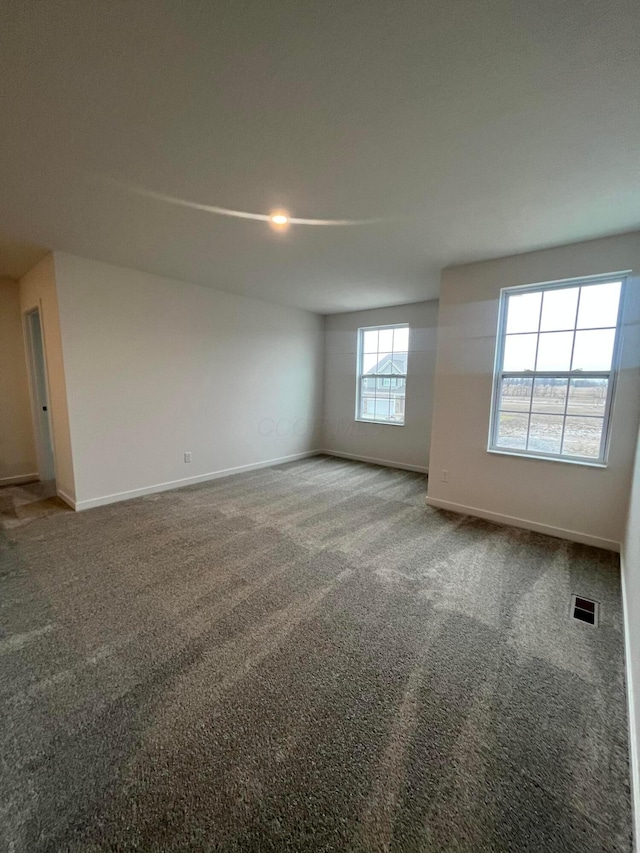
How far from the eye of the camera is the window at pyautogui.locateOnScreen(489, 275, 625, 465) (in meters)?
2.78

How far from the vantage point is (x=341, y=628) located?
6.20 ft

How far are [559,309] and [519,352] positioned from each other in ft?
1.49

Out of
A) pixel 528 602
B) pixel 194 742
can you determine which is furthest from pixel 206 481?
pixel 528 602

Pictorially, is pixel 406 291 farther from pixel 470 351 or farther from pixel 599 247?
pixel 599 247

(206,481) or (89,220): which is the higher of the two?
(89,220)

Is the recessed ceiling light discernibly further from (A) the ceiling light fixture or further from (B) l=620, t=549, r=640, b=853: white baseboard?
(B) l=620, t=549, r=640, b=853: white baseboard

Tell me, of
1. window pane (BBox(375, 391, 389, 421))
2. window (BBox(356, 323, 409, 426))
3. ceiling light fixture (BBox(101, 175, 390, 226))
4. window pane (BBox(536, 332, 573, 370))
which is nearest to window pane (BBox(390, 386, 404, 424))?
window (BBox(356, 323, 409, 426))

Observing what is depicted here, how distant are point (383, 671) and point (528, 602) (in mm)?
1150

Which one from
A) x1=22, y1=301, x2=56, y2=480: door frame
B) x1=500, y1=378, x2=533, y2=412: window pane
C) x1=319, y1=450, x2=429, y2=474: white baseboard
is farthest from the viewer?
x1=319, y1=450, x2=429, y2=474: white baseboard

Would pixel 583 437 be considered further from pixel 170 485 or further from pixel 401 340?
pixel 170 485

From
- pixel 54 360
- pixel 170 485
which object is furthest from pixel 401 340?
pixel 54 360

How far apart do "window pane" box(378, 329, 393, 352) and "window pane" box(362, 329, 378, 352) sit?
77 mm

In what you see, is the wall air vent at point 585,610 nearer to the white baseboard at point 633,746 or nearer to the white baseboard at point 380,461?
the white baseboard at point 633,746

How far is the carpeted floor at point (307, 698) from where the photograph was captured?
3.49 ft
